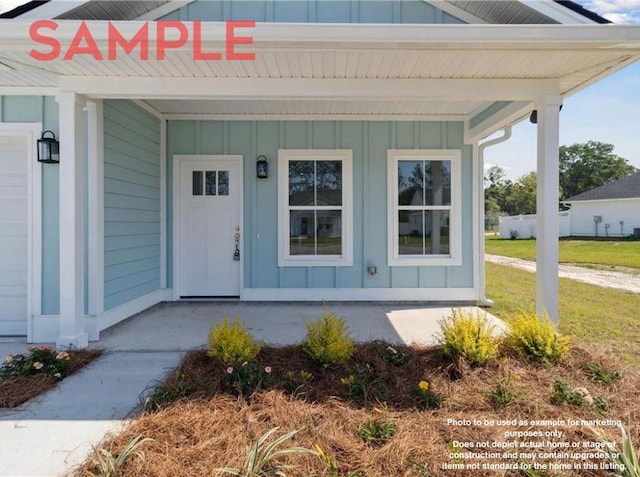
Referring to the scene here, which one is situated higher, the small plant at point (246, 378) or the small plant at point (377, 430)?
→ the small plant at point (246, 378)

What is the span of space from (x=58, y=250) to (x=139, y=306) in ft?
4.47

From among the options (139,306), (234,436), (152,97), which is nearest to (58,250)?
(139,306)

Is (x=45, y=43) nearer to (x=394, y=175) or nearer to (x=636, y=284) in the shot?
(x=394, y=175)

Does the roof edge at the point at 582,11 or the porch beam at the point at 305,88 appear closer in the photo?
the roof edge at the point at 582,11

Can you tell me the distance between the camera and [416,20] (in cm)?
411

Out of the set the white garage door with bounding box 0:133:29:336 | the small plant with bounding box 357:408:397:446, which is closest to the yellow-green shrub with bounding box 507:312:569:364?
the small plant with bounding box 357:408:397:446

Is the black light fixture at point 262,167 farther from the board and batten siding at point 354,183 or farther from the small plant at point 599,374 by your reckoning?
the small plant at point 599,374

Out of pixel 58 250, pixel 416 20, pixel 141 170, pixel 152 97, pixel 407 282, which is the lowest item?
pixel 407 282

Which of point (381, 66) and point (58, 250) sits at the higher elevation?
point (381, 66)

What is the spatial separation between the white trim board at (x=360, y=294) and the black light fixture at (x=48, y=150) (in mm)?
2936

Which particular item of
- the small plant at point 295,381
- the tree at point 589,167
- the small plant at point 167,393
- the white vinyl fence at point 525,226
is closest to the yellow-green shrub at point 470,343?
the small plant at point 295,381

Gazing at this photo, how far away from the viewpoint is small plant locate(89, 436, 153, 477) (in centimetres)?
187

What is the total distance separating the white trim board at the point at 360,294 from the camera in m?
5.76

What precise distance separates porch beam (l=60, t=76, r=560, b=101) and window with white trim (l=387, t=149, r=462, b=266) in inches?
84.3
